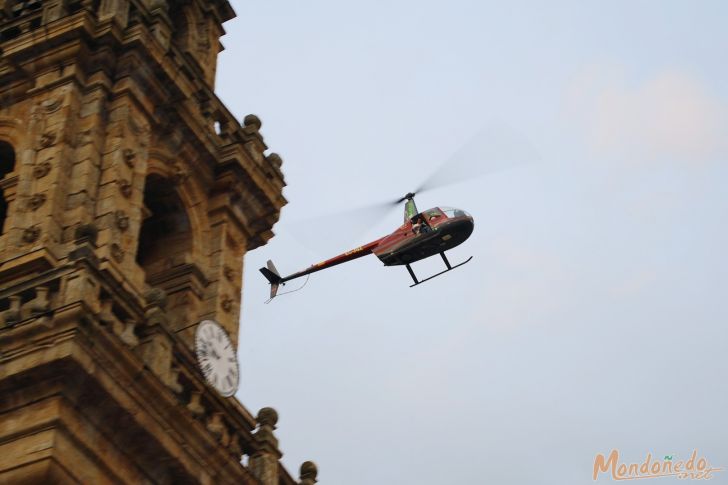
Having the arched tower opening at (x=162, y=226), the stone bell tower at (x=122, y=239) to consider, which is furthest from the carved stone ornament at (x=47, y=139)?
the arched tower opening at (x=162, y=226)

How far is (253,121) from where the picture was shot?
37.2 metres

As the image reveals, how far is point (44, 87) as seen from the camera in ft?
107

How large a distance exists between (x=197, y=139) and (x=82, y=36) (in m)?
3.34

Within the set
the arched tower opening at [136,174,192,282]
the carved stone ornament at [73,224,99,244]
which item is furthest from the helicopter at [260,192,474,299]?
the carved stone ornament at [73,224,99,244]

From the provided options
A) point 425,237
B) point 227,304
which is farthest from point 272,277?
point 227,304

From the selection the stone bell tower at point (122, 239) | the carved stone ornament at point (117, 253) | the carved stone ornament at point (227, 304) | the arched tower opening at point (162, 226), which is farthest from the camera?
the arched tower opening at point (162, 226)

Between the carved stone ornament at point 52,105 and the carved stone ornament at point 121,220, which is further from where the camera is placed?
the carved stone ornament at point 52,105

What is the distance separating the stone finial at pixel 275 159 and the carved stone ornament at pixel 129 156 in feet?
19.2

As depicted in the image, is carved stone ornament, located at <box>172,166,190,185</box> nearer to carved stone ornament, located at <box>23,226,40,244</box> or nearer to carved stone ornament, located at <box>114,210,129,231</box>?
carved stone ornament, located at <box>114,210,129,231</box>

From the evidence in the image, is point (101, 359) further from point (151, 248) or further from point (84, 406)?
point (151, 248)

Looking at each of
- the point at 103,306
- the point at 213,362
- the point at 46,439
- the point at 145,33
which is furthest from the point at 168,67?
the point at 46,439

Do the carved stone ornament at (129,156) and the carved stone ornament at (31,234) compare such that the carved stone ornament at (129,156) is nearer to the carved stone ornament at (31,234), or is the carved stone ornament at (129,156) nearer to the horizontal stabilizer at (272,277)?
the carved stone ornament at (31,234)

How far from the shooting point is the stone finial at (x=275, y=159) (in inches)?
1455

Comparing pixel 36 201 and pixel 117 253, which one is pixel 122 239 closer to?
pixel 117 253
